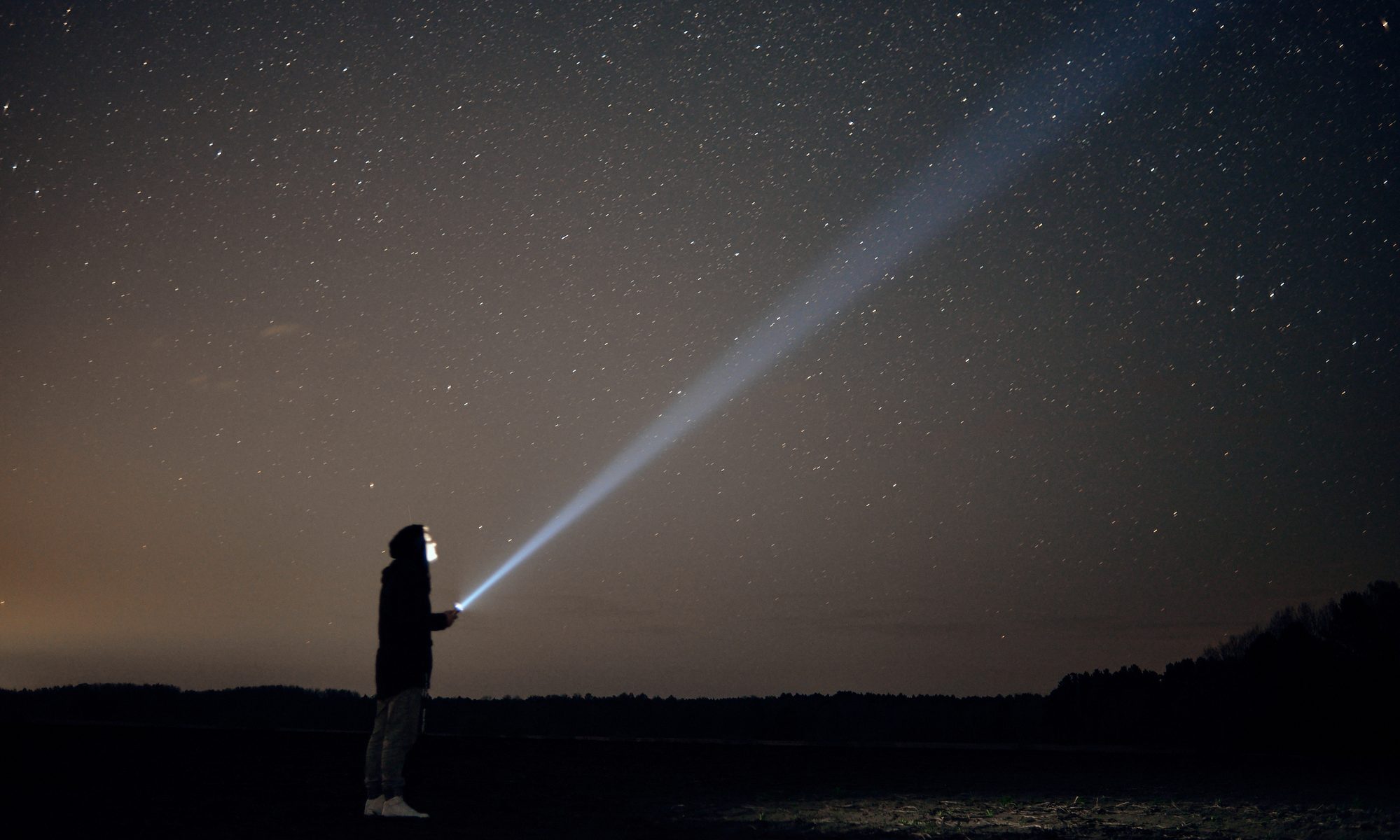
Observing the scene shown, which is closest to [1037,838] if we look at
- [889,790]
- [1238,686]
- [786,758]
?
[889,790]

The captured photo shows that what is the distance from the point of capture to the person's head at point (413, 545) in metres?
8.28

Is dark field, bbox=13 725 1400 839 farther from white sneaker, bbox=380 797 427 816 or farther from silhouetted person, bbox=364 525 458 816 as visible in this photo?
silhouetted person, bbox=364 525 458 816

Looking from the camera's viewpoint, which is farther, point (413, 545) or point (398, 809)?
point (413, 545)

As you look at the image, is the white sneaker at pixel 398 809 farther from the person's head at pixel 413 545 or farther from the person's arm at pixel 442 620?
the person's head at pixel 413 545

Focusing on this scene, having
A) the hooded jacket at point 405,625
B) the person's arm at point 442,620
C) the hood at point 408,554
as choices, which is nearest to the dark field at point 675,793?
the hooded jacket at point 405,625

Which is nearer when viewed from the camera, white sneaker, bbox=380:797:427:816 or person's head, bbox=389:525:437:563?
white sneaker, bbox=380:797:427:816

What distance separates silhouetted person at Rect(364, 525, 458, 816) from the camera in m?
7.70

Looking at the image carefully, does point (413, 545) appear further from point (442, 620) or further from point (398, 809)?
point (398, 809)

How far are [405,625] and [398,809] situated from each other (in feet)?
4.27

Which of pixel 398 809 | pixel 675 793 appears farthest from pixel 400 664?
pixel 675 793

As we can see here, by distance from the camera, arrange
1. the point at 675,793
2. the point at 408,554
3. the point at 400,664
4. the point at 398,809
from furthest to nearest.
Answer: the point at 675,793 < the point at 408,554 < the point at 400,664 < the point at 398,809

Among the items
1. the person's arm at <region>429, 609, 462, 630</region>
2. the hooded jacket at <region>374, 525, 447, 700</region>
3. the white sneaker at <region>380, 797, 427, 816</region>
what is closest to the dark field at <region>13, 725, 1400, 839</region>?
the white sneaker at <region>380, 797, 427, 816</region>

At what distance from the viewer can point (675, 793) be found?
10109 millimetres

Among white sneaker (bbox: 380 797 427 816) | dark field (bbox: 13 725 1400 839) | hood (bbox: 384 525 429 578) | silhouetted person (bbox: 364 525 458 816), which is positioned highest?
hood (bbox: 384 525 429 578)
